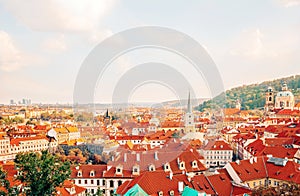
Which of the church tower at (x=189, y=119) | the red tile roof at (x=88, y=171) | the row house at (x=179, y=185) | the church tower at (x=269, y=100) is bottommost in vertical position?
the red tile roof at (x=88, y=171)

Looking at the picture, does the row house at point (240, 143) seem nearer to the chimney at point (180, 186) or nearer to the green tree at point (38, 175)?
the chimney at point (180, 186)

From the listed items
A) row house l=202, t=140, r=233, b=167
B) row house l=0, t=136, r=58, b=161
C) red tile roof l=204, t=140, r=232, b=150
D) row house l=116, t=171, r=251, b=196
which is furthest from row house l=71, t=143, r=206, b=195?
row house l=0, t=136, r=58, b=161

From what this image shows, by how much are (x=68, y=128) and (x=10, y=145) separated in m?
11.7

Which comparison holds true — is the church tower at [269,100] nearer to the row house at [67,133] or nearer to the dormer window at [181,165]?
the row house at [67,133]

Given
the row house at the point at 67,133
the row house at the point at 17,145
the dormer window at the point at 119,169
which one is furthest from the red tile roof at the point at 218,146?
the row house at the point at 67,133

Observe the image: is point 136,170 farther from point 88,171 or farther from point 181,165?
point 88,171

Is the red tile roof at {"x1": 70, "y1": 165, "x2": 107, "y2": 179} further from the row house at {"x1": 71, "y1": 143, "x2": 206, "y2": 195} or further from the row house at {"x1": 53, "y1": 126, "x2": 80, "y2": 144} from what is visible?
the row house at {"x1": 53, "y1": 126, "x2": 80, "y2": 144}

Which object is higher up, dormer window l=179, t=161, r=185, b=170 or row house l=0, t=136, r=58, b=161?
dormer window l=179, t=161, r=185, b=170

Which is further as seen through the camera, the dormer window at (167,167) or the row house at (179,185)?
the dormer window at (167,167)

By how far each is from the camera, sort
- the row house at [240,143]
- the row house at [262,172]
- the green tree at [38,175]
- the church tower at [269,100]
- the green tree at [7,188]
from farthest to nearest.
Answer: the church tower at [269,100] < the row house at [240,143] < the row house at [262,172] < the green tree at [38,175] < the green tree at [7,188]

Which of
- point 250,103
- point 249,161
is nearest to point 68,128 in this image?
point 249,161

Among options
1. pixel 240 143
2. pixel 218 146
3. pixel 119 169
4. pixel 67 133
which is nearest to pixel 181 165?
pixel 119 169

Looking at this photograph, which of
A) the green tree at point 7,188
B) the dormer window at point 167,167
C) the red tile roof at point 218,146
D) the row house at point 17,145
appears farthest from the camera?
the row house at point 17,145

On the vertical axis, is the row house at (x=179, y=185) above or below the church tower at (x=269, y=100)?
below
